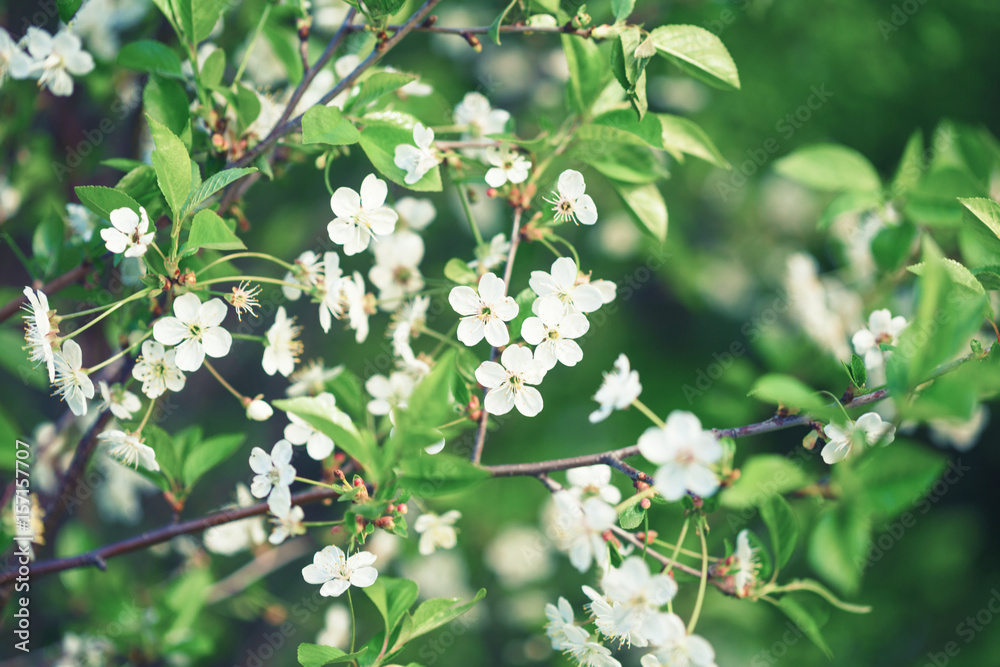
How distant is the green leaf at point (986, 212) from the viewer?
1130mm

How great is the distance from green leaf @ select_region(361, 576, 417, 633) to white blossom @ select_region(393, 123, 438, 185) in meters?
0.73

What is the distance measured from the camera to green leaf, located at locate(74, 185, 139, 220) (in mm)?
1034

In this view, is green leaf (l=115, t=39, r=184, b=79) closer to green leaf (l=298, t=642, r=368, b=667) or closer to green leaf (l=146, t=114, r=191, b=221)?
green leaf (l=146, t=114, r=191, b=221)

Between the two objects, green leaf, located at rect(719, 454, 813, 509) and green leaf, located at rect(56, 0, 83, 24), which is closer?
green leaf, located at rect(719, 454, 813, 509)

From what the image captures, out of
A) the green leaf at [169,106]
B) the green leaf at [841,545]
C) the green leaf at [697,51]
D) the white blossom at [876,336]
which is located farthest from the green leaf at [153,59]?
the white blossom at [876,336]

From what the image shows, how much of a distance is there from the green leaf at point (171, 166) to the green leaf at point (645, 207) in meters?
0.82

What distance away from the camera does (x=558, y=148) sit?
1.32m

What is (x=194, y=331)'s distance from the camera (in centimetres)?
108

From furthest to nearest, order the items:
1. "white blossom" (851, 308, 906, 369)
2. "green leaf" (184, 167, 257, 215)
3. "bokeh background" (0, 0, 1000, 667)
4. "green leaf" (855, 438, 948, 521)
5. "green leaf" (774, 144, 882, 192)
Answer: "bokeh background" (0, 0, 1000, 667) < "green leaf" (774, 144, 882, 192) < "white blossom" (851, 308, 906, 369) < "green leaf" (184, 167, 257, 215) < "green leaf" (855, 438, 948, 521)

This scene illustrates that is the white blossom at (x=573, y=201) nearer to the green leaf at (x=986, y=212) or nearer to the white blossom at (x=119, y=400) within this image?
the green leaf at (x=986, y=212)

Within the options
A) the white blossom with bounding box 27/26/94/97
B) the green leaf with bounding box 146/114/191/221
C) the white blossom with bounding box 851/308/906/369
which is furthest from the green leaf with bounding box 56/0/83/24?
the white blossom with bounding box 851/308/906/369

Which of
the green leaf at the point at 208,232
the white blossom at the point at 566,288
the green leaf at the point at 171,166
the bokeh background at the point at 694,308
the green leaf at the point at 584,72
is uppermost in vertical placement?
the green leaf at the point at 584,72

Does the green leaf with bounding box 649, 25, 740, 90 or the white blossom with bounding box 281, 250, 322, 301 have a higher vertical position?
the green leaf with bounding box 649, 25, 740, 90

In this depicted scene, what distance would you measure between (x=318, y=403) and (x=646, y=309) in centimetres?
341
